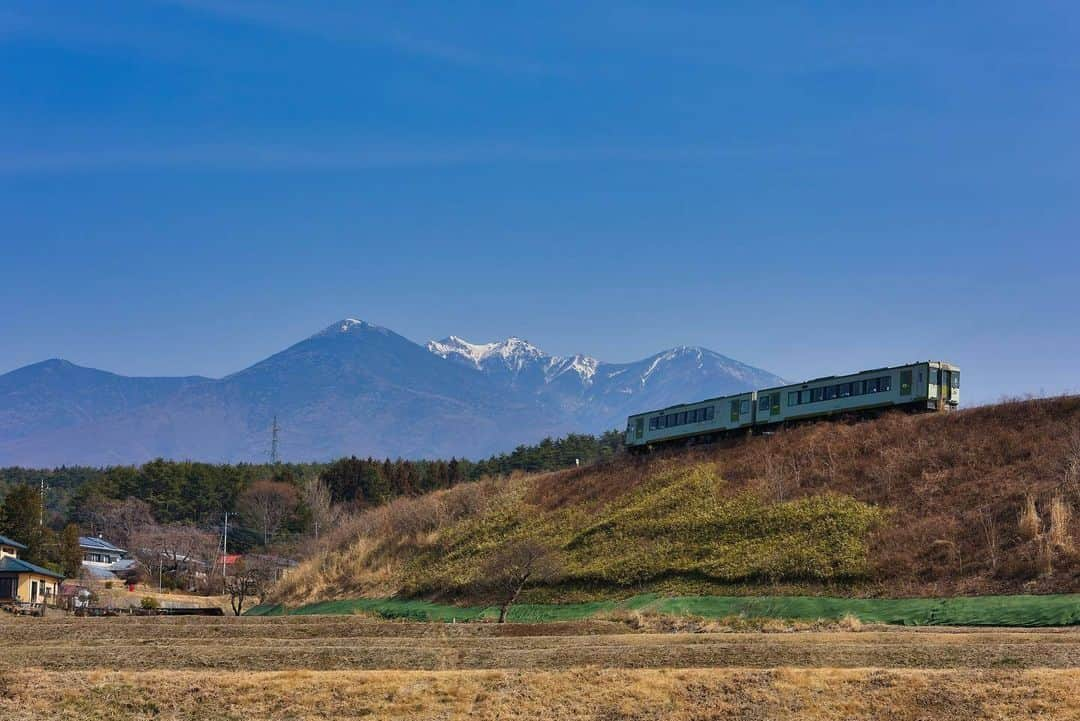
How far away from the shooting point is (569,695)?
78.5 ft

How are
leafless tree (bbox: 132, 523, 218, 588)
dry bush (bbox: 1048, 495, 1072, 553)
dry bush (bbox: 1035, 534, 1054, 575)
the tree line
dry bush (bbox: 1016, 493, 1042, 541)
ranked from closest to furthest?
dry bush (bbox: 1035, 534, 1054, 575) < dry bush (bbox: 1048, 495, 1072, 553) < dry bush (bbox: 1016, 493, 1042, 541) < leafless tree (bbox: 132, 523, 218, 588) < the tree line

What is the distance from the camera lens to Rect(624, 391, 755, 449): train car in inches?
2662

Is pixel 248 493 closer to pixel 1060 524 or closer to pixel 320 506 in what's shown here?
pixel 320 506

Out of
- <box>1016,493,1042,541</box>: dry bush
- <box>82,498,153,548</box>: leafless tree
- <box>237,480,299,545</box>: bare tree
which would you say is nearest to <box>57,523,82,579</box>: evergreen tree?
<box>82,498,153,548</box>: leafless tree

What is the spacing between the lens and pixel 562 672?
25.6 meters

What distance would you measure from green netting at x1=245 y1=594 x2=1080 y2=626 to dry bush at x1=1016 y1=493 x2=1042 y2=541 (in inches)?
230

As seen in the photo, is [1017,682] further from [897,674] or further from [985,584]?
[985,584]

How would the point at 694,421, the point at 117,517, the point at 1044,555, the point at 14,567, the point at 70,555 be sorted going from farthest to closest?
the point at 117,517
the point at 70,555
the point at 694,421
the point at 14,567
the point at 1044,555

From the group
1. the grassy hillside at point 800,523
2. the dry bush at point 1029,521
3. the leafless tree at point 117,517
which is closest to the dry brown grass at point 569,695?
the grassy hillside at point 800,523

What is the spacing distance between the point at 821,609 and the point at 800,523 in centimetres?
1126

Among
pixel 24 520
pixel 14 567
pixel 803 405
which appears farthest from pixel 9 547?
pixel 803 405

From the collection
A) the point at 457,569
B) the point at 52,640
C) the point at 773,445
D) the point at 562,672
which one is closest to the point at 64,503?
the point at 457,569

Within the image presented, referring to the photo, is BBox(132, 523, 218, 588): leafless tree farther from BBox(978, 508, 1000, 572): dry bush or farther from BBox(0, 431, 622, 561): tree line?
BBox(978, 508, 1000, 572): dry bush

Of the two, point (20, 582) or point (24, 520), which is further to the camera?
point (24, 520)
